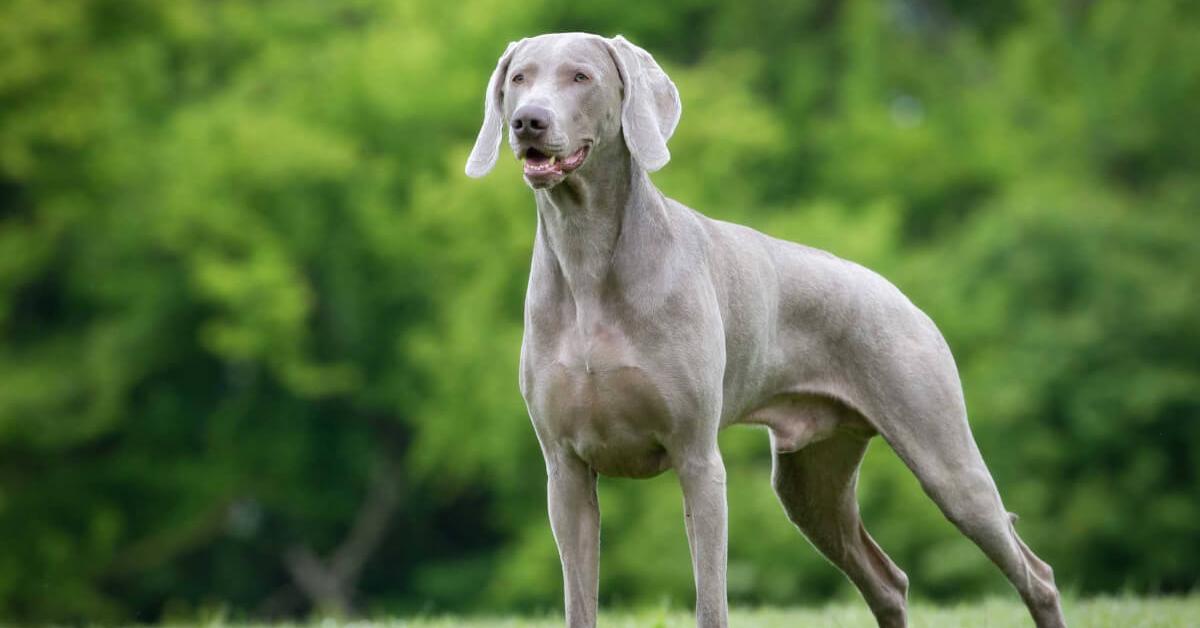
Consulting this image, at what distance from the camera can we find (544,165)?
5496mm

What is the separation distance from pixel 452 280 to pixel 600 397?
22.9 m

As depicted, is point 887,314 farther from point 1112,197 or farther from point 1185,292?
point 1112,197

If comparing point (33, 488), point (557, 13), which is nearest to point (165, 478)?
point (33, 488)

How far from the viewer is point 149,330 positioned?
28.1 m

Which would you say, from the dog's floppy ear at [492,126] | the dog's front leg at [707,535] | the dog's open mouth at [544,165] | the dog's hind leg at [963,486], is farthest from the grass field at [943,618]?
the dog's open mouth at [544,165]

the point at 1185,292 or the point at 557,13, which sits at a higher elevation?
the point at 557,13

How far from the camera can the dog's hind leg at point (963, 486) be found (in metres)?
6.61

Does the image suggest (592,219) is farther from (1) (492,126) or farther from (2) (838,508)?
(2) (838,508)

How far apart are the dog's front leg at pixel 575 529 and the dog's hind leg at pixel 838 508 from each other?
4.42ft

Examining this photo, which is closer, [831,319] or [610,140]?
[610,140]

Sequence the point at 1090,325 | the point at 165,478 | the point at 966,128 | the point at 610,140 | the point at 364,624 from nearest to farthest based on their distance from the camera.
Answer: the point at 610,140
the point at 364,624
the point at 1090,325
the point at 165,478
the point at 966,128

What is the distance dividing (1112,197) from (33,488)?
17349 millimetres

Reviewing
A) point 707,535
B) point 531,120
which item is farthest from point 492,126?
point 707,535

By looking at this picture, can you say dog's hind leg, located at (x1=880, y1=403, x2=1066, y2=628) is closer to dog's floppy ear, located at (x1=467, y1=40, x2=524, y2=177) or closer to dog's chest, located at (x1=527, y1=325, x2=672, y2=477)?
dog's chest, located at (x1=527, y1=325, x2=672, y2=477)
